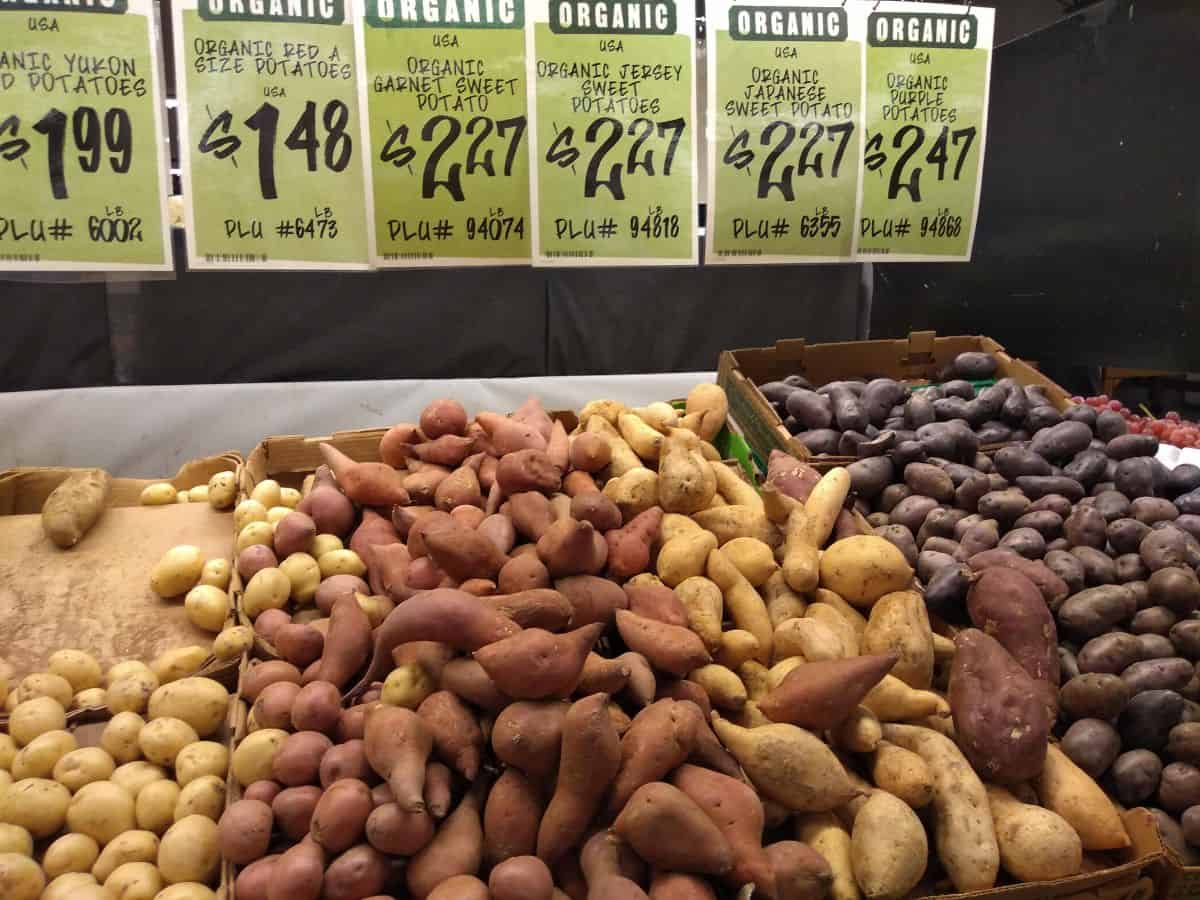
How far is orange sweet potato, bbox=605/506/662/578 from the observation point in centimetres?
145

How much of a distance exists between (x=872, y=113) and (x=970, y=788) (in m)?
1.35

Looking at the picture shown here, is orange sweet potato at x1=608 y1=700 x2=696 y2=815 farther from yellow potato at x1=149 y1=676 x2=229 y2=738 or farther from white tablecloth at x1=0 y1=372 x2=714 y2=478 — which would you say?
white tablecloth at x1=0 y1=372 x2=714 y2=478

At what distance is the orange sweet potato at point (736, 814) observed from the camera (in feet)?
3.38

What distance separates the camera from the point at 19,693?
4.62ft

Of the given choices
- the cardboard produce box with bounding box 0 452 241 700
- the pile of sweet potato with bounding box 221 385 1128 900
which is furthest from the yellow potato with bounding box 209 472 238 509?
the pile of sweet potato with bounding box 221 385 1128 900

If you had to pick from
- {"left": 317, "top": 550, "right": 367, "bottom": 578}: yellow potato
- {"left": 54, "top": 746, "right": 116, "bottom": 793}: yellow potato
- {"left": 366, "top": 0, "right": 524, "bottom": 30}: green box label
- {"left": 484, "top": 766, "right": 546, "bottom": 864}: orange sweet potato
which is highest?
{"left": 366, "top": 0, "right": 524, "bottom": 30}: green box label

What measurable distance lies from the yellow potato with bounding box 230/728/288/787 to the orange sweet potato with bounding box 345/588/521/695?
0.73ft

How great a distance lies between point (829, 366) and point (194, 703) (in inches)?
68.5

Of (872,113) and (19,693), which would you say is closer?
(19,693)

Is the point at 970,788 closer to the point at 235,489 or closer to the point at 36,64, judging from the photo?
the point at 235,489

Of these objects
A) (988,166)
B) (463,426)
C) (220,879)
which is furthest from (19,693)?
(988,166)

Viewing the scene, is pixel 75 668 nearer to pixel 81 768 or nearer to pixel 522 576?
pixel 81 768

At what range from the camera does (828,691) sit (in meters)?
1.18

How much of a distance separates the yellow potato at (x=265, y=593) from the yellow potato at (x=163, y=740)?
0.26 meters
